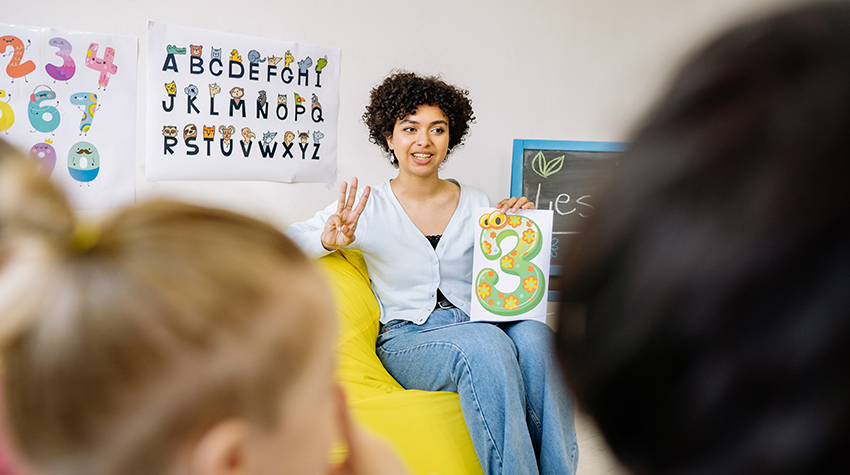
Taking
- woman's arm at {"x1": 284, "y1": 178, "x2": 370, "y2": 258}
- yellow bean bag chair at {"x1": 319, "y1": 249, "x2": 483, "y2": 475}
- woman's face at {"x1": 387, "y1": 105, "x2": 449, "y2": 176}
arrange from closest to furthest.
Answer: yellow bean bag chair at {"x1": 319, "y1": 249, "x2": 483, "y2": 475}
woman's arm at {"x1": 284, "y1": 178, "x2": 370, "y2": 258}
woman's face at {"x1": 387, "y1": 105, "x2": 449, "y2": 176}

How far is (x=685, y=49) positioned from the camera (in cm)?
31

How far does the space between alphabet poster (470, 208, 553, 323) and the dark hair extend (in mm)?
1552

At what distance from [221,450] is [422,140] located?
5.43 ft

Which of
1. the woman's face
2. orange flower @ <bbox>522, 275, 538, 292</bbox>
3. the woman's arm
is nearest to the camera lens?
the woman's arm

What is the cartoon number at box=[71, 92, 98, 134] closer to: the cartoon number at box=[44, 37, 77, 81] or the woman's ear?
the cartoon number at box=[44, 37, 77, 81]

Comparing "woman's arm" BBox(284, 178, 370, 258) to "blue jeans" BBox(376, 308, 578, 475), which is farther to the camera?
"woman's arm" BBox(284, 178, 370, 258)

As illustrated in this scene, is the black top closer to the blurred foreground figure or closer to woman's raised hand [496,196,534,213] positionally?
woman's raised hand [496,196,534,213]

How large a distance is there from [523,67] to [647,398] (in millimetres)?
2683

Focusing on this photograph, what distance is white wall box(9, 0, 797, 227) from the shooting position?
207cm

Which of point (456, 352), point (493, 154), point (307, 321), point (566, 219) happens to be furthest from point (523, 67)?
point (307, 321)

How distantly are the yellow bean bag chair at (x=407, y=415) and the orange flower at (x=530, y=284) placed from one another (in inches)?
19.3

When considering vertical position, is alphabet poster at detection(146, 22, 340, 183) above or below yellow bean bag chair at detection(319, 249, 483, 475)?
above

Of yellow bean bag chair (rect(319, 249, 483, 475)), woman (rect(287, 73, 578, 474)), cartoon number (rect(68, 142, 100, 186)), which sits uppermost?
cartoon number (rect(68, 142, 100, 186))

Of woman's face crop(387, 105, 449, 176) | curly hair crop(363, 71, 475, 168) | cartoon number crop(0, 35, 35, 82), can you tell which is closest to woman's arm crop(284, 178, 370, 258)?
woman's face crop(387, 105, 449, 176)
